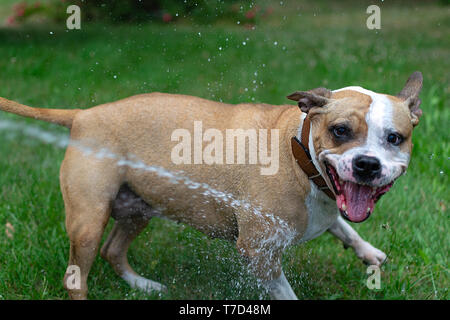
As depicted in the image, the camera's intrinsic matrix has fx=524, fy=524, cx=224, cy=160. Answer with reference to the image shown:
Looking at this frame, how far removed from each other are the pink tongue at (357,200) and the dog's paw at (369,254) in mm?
892

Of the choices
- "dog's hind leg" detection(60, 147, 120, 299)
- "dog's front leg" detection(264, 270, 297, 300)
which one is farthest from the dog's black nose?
"dog's hind leg" detection(60, 147, 120, 299)

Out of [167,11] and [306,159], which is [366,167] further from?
[167,11]

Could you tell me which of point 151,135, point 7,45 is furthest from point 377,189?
point 7,45

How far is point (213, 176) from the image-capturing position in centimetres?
274

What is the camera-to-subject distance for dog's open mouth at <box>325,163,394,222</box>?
2.24 meters

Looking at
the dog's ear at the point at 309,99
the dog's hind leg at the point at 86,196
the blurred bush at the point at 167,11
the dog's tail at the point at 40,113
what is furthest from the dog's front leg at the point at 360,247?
the blurred bush at the point at 167,11

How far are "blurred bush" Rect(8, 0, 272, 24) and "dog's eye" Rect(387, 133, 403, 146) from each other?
8.40 feet

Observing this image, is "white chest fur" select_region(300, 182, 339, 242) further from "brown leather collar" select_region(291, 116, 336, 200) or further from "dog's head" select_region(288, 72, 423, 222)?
"dog's head" select_region(288, 72, 423, 222)

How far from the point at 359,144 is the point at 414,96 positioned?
0.48m

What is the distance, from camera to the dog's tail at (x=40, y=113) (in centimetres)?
278
